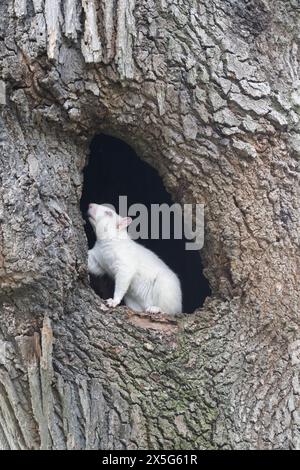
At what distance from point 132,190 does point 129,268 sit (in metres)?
1.24

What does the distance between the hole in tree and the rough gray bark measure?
1.55 meters

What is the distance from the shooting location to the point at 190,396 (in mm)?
3908

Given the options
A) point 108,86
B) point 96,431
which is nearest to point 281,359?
point 96,431

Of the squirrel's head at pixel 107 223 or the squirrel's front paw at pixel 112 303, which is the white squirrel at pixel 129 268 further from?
the squirrel's front paw at pixel 112 303

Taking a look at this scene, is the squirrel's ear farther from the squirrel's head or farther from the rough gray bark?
the rough gray bark

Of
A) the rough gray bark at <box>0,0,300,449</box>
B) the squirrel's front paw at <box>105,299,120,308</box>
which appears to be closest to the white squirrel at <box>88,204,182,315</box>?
the squirrel's front paw at <box>105,299,120,308</box>

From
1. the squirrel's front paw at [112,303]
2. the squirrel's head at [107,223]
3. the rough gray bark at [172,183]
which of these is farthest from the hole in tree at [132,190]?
the rough gray bark at [172,183]

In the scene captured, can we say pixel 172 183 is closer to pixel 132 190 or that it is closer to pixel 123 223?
pixel 123 223

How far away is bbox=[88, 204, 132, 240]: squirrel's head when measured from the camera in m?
5.14

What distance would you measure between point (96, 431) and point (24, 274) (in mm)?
874

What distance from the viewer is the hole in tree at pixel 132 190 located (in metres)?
5.90

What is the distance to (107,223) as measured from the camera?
516cm

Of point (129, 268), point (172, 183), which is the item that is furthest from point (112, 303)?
point (172, 183)

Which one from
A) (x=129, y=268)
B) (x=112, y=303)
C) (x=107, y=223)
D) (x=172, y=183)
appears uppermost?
(x=172, y=183)
